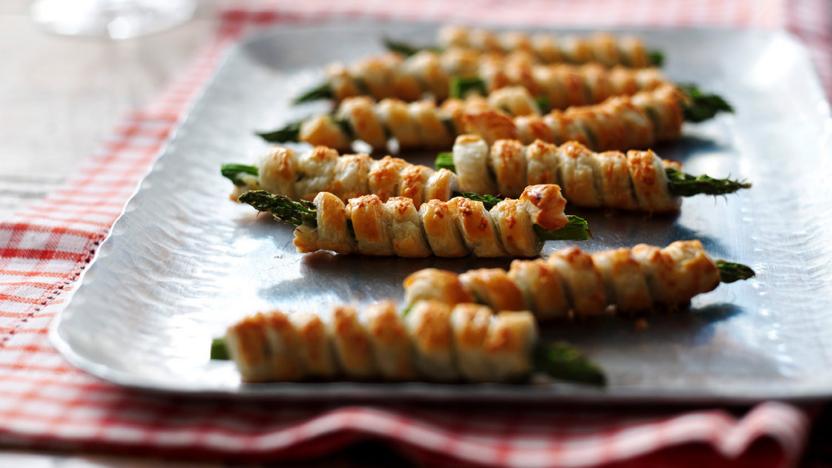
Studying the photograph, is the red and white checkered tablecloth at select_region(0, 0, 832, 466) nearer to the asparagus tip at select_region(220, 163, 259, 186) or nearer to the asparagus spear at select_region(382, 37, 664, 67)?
the asparagus tip at select_region(220, 163, 259, 186)

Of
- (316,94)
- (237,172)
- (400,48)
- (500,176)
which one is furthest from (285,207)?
(400,48)

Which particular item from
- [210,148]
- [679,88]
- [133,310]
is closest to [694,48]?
[679,88]

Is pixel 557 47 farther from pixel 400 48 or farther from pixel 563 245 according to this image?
pixel 563 245

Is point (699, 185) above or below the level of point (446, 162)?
above

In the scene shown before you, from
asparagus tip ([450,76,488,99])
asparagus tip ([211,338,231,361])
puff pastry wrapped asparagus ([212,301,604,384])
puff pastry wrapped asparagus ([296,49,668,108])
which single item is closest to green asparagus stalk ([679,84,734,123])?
puff pastry wrapped asparagus ([296,49,668,108])

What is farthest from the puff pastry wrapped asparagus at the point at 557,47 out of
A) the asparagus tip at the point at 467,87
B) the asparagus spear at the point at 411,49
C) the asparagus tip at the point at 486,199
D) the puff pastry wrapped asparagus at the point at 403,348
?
the puff pastry wrapped asparagus at the point at 403,348

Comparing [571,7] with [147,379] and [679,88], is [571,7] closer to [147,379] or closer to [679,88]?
[679,88]
